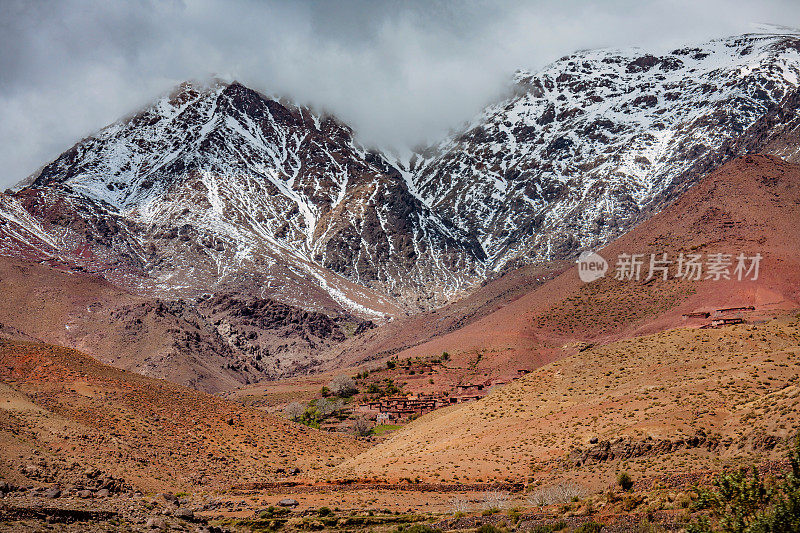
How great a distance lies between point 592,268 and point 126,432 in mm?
71282

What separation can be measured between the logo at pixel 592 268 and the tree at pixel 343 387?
3371 centimetres

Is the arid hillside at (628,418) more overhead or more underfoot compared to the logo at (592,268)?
more underfoot

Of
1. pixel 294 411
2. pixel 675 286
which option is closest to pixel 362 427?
pixel 294 411

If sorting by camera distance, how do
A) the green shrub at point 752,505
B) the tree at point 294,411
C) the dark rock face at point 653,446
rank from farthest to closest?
the tree at point 294,411, the dark rock face at point 653,446, the green shrub at point 752,505

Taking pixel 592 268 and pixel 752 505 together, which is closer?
pixel 752 505

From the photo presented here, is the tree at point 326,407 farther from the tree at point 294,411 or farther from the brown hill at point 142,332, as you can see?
the brown hill at point 142,332

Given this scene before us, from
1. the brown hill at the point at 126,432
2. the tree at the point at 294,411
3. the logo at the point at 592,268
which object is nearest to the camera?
the brown hill at the point at 126,432

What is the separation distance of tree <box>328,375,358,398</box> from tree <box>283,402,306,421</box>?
875cm

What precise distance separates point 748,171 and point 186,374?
3505 inches

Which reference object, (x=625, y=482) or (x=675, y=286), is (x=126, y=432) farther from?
(x=675, y=286)

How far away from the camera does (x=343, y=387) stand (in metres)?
95.7

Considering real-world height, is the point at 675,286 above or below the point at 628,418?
above

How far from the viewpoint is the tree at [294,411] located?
8312cm

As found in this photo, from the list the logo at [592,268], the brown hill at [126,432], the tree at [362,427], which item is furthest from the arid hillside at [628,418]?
the logo at [592,268]
